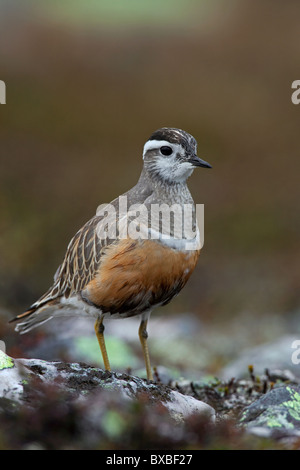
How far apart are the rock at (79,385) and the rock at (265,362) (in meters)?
3.80

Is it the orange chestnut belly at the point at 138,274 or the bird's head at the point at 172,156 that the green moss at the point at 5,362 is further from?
the bird's head at the point at 172,156

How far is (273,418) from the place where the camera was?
6.09 m

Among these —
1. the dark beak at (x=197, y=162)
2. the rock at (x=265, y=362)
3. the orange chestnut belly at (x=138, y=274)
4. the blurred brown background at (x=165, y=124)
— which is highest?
the blurred brown background at (x=165, y=124)

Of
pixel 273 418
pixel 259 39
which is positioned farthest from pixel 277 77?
pixel 273 418

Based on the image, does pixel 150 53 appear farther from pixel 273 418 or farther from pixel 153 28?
pixel 273 418

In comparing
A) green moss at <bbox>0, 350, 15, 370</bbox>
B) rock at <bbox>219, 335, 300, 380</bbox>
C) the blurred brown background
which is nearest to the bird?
green moss at <bbox>0, 350, 15, 370</bbox>

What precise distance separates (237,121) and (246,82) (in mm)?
2411

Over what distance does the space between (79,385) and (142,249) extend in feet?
6.12

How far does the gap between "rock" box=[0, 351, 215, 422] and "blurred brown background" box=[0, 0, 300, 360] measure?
6.96m

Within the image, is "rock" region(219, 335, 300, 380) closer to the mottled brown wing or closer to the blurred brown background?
the mottled brown wing

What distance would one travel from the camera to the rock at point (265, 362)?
10.1 meters

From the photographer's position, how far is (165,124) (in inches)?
811

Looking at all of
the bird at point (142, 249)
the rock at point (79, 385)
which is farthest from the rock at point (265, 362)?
the rock at point (79, 385)

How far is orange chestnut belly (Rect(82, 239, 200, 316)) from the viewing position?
7.25 m
